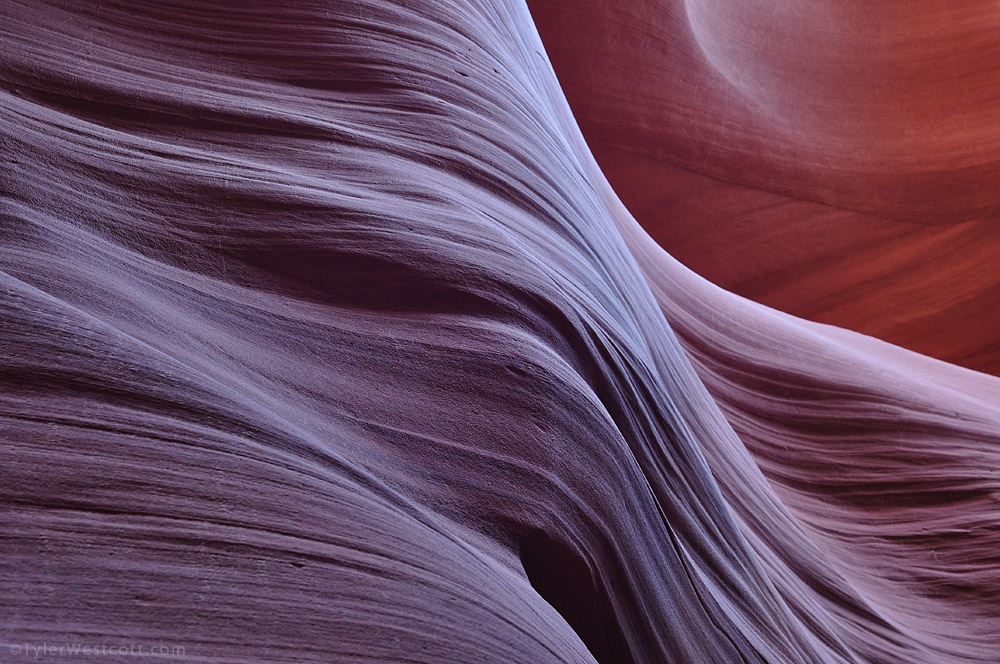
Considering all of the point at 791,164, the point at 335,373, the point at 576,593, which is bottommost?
the point at 576,593

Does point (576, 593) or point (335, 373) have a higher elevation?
point (335, 373)

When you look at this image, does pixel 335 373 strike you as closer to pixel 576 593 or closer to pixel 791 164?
pixel 576 593

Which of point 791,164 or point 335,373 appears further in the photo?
point 791,164

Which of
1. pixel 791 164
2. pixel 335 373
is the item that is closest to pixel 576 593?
pixel 335 373

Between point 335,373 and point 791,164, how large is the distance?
7.92 ft

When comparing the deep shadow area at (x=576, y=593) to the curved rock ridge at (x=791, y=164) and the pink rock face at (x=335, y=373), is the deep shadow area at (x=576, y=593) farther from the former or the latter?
the curved rock ridge at (x=791, y=164)

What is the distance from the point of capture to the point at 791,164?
2.66m

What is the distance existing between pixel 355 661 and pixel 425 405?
207 millimetres

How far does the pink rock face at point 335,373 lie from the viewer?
1.34ft

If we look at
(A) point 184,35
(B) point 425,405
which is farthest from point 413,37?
(B) point 425,405

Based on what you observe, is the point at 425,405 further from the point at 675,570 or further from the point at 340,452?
the point at 675,570

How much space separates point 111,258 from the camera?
0.51 metres

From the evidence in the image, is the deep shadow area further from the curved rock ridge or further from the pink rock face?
the curved rock ridge

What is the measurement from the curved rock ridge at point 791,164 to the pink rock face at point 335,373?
159cm
